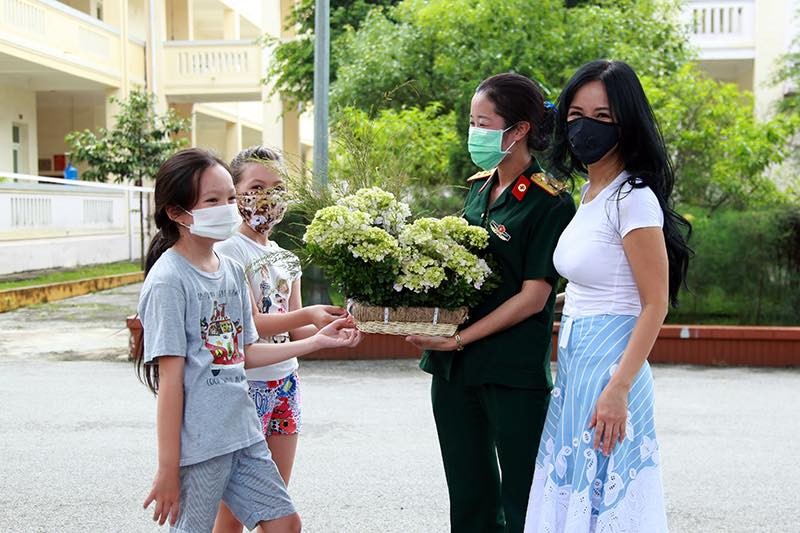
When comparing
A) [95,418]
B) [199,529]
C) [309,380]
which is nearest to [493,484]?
[199,529]

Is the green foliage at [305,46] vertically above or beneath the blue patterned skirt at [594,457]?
above

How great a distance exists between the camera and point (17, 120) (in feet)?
69.9

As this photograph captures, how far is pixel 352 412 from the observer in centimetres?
720

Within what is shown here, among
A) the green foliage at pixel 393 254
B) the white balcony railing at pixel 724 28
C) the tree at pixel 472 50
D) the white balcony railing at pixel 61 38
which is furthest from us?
the white balcony railing at pixel 724 28

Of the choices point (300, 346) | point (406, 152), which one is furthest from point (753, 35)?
point (300, 346)

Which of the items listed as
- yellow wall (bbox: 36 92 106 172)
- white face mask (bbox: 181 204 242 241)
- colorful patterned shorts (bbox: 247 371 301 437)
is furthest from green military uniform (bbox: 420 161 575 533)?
yellow wall (bbox: 36 92 106 172)

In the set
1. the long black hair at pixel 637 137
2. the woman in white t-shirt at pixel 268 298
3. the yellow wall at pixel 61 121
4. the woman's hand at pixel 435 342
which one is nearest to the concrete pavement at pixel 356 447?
the woman in white t-shirt at pixel 268 298

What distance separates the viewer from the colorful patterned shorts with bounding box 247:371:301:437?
344 cm

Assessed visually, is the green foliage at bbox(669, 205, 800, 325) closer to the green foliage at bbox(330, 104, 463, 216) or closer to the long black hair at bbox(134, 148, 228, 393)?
the green foliage at bbox(330, 104, 463, 216)

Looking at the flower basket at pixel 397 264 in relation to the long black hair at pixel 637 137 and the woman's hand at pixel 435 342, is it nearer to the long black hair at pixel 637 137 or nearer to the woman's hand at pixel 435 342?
the woman's hand at pixel 435 342

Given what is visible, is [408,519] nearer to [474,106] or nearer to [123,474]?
[123,474]

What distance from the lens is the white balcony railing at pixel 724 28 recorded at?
20094 mm

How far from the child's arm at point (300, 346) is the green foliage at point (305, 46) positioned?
15772 mm

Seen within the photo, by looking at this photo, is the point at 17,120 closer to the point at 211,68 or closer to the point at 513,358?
the point at 211,68
